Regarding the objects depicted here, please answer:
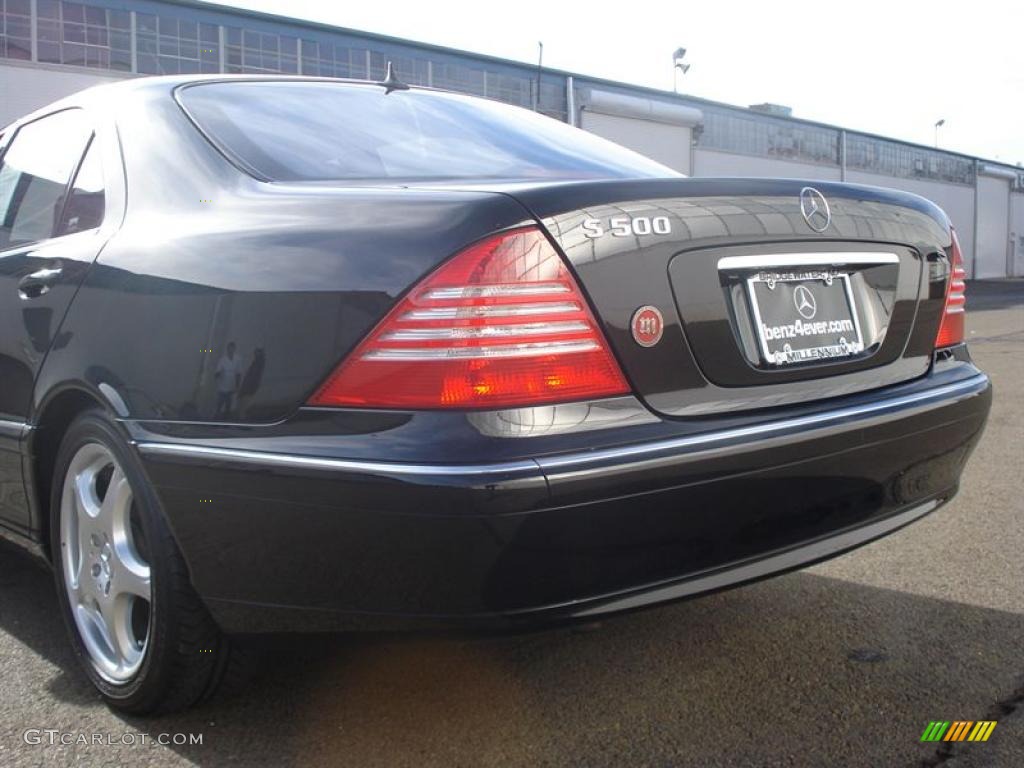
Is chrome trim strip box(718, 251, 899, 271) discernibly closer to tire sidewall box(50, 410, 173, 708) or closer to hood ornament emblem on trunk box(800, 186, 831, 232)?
hood ornament emblem on trunk box(800, 186, 831, 232)

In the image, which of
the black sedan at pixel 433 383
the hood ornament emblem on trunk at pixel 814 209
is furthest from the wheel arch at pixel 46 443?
the hood ornament emblem on trunk at pixel 814 209

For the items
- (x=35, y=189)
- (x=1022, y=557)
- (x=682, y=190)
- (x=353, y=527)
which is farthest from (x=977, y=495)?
(x=35, y=189)

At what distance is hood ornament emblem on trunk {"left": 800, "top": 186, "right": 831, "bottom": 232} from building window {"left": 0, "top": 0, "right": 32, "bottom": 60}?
19091 mm

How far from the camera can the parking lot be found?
211 cm

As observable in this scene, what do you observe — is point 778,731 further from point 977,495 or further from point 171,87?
point 977,495

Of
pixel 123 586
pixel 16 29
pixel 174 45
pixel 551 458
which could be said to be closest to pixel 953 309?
pixel 551 458

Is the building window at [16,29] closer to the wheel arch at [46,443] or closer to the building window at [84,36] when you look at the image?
the building window at [84,36]

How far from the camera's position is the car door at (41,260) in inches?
100

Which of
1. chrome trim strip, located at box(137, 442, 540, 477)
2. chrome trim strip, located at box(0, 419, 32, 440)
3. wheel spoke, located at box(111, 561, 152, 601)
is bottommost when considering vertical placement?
wheel spoke, located at box(111, 561, 152, 601)

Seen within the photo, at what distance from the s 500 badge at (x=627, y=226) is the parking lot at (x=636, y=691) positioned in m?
0.73

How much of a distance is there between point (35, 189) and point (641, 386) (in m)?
2.09

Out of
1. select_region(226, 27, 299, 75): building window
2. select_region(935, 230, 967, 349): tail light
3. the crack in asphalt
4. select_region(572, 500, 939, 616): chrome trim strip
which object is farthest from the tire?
select_region(226, 27, 299, 75): building window

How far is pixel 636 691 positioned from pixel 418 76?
22759 millimetres

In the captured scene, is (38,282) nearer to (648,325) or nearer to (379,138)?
(379,138)
